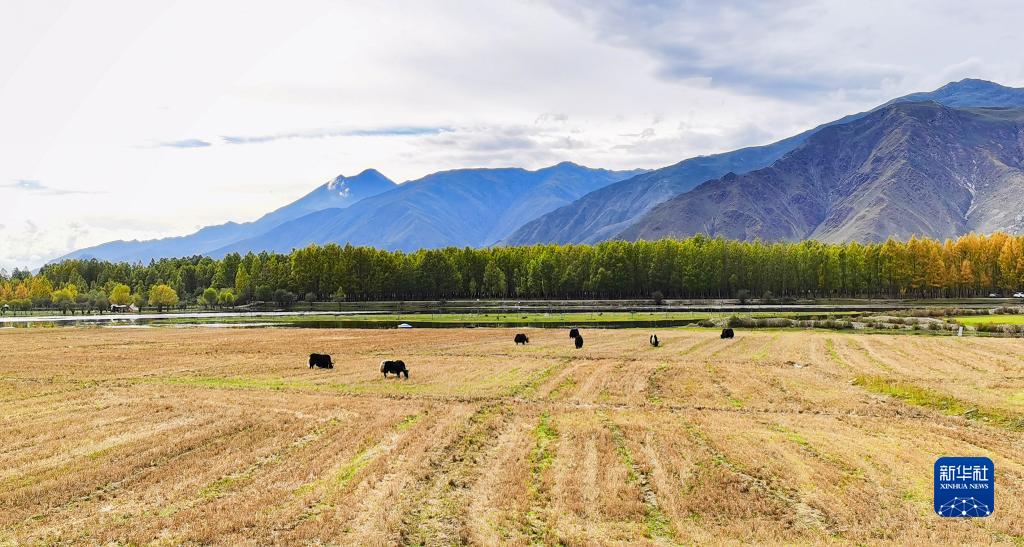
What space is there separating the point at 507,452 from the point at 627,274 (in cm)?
15492

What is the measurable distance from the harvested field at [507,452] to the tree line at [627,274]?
13011 cm

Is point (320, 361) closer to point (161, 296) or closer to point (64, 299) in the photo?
point (161, 296)

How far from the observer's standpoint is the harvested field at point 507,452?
15.3m

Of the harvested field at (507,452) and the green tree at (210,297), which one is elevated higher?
the green tree at (210,297)

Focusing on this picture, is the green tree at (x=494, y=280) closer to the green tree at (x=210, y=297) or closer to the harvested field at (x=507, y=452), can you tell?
the green tree at (x=210, y=297)

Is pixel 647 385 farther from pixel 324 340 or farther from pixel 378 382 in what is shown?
pixel 324 340

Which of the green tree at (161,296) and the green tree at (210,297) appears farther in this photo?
the green tree at (161,296)

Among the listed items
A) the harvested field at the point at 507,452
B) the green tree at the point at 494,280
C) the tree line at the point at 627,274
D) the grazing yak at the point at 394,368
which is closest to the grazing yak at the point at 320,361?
the harvested field at the point at 507,452

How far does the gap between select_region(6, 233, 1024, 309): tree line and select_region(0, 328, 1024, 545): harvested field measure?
13011 cm

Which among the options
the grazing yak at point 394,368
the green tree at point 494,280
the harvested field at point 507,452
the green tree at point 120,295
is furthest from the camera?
the green tree at point 120,295

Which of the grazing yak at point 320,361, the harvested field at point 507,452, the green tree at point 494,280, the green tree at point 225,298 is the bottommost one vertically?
the harvested field at point 507,452

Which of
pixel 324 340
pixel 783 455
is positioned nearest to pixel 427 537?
pixel 783 455

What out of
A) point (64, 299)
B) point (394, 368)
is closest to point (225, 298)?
point (64, 299)

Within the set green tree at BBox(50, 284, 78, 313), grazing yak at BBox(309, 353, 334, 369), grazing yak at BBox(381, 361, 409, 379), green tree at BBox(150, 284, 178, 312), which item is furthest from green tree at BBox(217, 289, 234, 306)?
grazing yak at BBox(381, 361, 409, 379)
